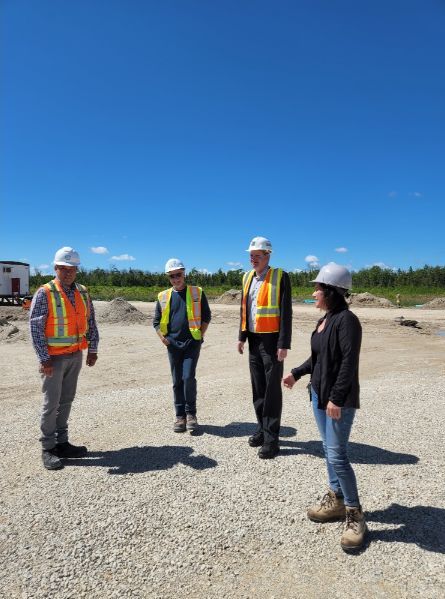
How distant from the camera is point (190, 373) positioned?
5055mm

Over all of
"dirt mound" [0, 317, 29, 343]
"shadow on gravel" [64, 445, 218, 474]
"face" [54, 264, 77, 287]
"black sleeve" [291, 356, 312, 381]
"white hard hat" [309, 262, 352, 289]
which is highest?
"face" [54, 264, 77, 287]

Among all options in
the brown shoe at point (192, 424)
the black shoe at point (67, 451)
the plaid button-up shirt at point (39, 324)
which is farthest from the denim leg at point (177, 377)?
the plaid button-up shirt at point (39, 324)

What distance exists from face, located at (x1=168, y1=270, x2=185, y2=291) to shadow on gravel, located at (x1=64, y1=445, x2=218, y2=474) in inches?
76.2

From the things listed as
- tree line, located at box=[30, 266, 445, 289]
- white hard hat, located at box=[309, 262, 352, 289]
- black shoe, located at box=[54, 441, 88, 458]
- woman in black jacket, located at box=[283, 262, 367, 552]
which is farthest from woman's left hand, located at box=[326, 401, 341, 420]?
tree line, located at box=[30, 266, 445, 289]

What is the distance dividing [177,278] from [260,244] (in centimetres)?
126

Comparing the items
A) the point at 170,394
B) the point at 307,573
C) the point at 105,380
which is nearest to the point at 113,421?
the point at 170,394

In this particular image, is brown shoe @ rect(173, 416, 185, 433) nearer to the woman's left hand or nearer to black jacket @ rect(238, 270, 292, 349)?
black jacket @ rect(238, 270, 292, 349)

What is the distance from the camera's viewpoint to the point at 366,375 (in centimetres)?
876

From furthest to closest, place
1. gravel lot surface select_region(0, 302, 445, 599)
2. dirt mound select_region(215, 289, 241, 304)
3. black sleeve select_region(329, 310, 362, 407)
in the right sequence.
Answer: dirt mound select_region(215, 289, 241, 304), black sleeve select_region(329, 310, 362, 407), gravel lot surface select_region(0, 302, 445, 599)

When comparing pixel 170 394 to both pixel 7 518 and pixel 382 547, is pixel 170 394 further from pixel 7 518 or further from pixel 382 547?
pixel 382 547

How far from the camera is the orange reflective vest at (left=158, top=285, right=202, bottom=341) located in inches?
199

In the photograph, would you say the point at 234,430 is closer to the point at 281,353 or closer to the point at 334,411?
the point at 281,353

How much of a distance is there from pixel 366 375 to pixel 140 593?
284 inches

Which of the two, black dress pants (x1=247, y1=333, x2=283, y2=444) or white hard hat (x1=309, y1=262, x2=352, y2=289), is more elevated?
white hard hat (x1=309, y1=262, x2=352, y2=289)
